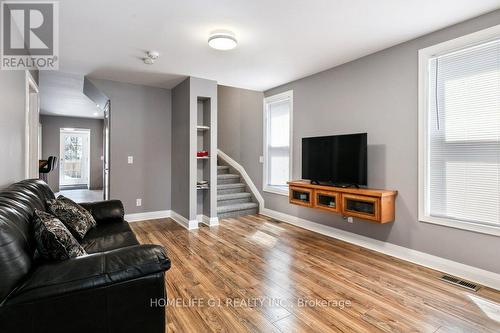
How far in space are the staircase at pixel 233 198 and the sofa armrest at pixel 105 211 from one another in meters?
2.18

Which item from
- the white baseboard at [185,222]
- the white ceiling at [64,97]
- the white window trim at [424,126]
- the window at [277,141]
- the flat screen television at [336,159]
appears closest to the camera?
the white window trim at [424,126]

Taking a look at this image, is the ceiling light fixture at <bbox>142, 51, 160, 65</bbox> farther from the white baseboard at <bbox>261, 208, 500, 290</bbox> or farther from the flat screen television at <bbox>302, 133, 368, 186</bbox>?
the white baseboard at <bbox>261, 208, 500, 290</bbox>

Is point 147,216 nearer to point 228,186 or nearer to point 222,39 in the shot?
point 228,186

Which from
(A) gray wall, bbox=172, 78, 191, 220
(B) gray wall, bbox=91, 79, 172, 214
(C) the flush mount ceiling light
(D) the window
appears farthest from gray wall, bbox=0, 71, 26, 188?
(D) the window

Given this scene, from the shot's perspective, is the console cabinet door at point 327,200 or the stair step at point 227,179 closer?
the console cabinet door at point 327,200

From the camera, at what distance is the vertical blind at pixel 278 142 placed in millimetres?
4875

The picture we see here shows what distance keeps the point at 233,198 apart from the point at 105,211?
9.34ft

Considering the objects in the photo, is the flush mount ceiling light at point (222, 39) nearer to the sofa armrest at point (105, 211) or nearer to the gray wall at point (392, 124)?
the gray wall at point (392, 124)

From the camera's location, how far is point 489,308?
2.08 m

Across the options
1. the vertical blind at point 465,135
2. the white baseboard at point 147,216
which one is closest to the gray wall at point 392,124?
the vertical blind at point 465,135

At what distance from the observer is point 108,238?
230 cm

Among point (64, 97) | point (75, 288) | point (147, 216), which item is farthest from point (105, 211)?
point (64, 97)

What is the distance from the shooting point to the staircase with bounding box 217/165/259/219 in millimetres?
5079

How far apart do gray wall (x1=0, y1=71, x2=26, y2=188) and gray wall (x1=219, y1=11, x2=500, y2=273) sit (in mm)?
3706
